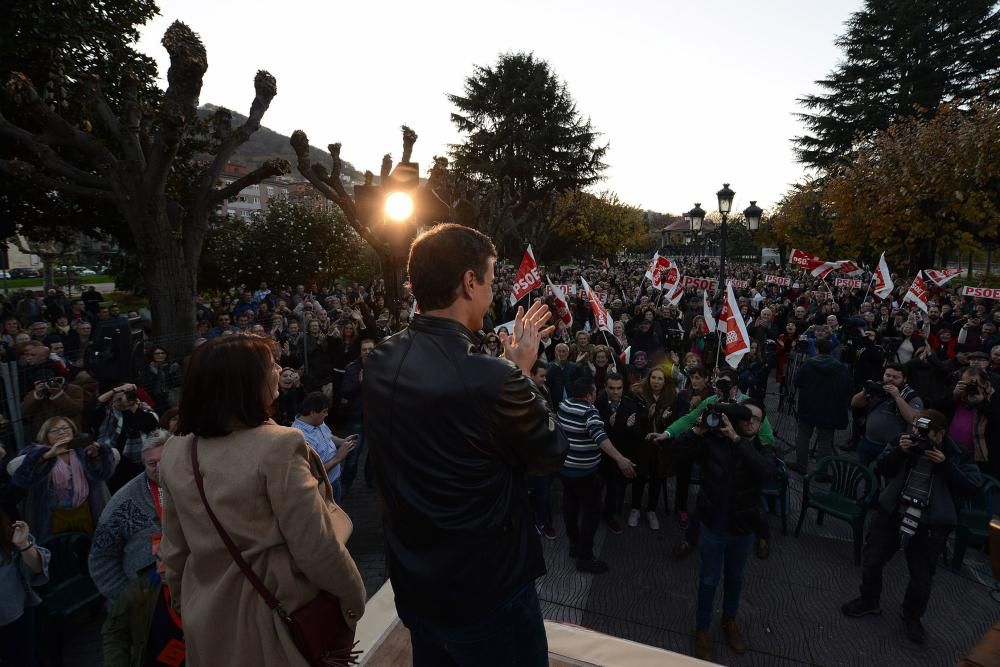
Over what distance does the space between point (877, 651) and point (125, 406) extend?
661 centimetres

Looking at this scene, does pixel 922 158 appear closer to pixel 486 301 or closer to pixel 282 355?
pixel 282 355

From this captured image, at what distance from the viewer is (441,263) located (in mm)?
1620

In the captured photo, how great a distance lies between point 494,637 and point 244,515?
0.79m

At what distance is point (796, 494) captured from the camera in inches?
280

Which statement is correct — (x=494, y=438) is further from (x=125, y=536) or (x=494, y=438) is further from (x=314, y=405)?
(x=314, y=405)

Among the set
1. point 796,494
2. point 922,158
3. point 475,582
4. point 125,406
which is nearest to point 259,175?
point 125,406

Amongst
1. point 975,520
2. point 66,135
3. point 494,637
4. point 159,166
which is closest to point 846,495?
point 975,520

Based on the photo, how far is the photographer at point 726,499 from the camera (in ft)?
13.5

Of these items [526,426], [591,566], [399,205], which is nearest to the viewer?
[526,426]

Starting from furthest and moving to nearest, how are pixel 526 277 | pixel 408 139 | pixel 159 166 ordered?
pixel 408 139, pixel 526 277, pixel 159 166

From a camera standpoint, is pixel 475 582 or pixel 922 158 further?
pixel 922 158

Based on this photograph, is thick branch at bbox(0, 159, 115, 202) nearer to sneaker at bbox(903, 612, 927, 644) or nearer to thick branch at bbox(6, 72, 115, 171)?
thick branch at bbox(6, 72, 115, 171)

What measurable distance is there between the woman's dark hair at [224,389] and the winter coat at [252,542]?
4 cm

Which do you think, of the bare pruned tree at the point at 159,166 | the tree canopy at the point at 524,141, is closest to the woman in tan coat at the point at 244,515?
the bare pruned tree at the point at 159,166
